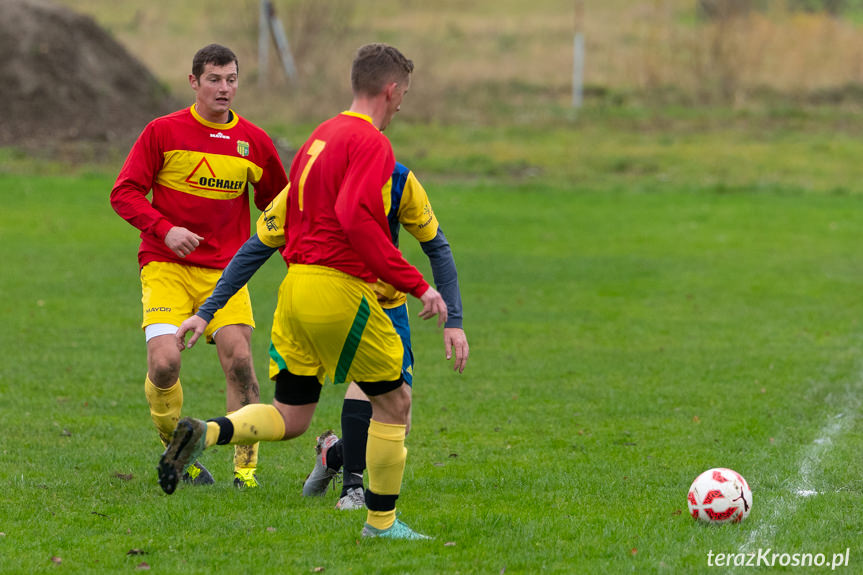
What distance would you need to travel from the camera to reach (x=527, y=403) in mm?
9359

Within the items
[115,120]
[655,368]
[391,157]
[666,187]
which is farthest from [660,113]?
[391,157]

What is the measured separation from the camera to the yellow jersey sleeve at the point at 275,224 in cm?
534

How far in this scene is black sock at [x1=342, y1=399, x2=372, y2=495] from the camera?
6.07 m

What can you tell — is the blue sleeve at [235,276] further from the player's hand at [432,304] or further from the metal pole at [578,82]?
the metal pole at [578,82]

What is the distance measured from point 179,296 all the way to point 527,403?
11.7 ft

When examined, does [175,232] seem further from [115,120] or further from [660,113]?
[660,113]

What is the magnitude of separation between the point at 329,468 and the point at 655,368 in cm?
510

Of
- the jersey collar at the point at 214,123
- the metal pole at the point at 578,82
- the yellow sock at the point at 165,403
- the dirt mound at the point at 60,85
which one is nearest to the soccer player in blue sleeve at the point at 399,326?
the yellow sock at the point at 165,403

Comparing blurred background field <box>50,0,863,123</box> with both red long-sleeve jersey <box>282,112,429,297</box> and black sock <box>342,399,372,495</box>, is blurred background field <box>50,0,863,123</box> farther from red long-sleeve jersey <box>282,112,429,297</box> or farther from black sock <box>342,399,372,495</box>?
red long-sleeve jersey <box>282,112,429,297</box>

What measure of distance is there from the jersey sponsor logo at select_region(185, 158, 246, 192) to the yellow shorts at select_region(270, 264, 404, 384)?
6.12ft

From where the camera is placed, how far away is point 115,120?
2706 centimetres

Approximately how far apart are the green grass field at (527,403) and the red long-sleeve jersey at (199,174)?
4.73 ft

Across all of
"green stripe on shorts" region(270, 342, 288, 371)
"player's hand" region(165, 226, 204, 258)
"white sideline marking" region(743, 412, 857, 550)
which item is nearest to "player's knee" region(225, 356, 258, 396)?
"player's hand" region(165, 226, 204, 258)

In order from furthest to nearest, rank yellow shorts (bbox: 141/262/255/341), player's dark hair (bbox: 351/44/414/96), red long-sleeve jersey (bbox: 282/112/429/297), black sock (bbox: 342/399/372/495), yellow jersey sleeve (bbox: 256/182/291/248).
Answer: yellow shorts (bbox: 141/262/255/341), black sock (bbox: 342/399/372/495), yellow jersey sleeve (bbox: 256/182/291/248), player's dark hair (bbox: 351/44/414/96), red long-sleeve jersey (bbox: 282/112/429/297)
